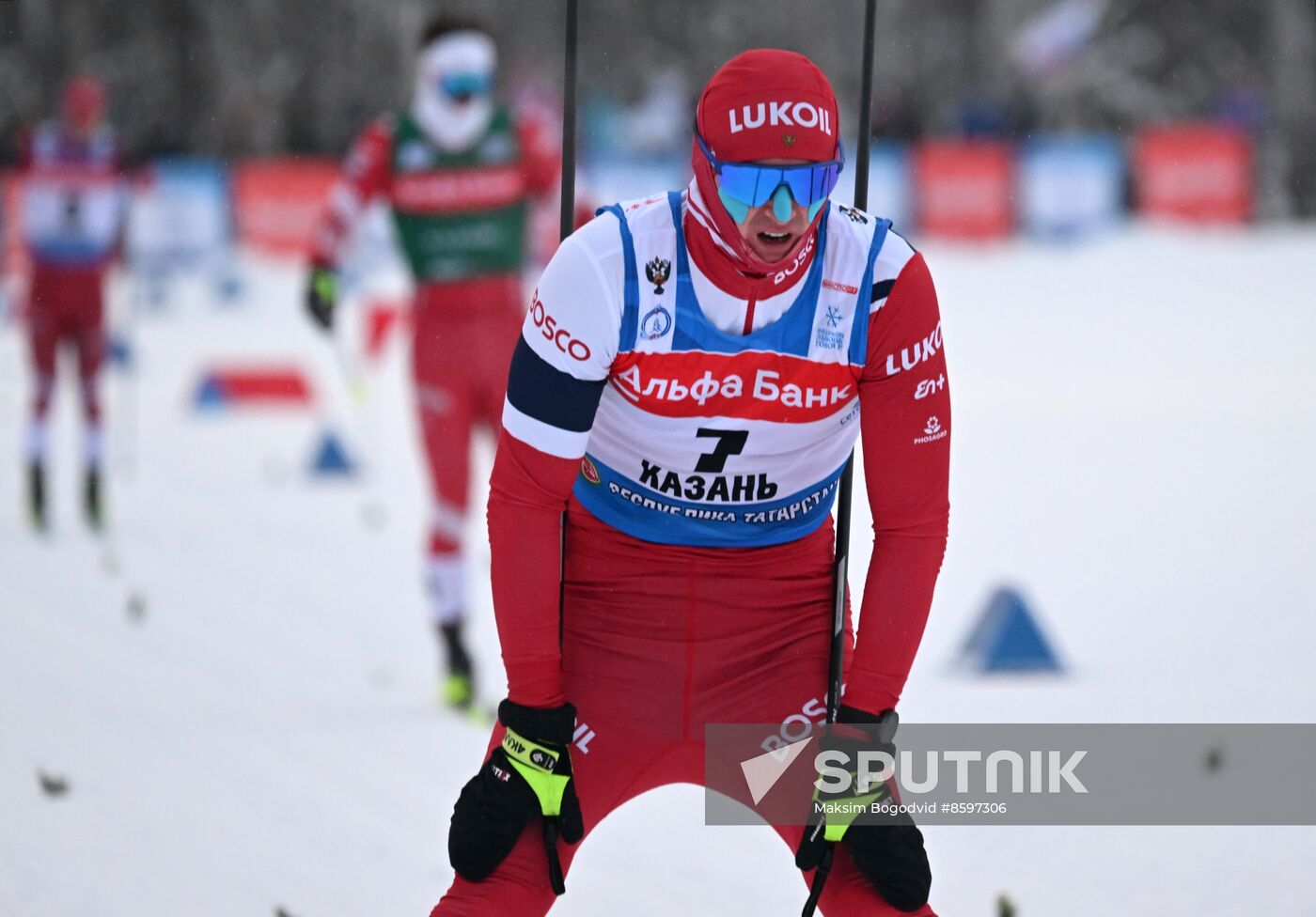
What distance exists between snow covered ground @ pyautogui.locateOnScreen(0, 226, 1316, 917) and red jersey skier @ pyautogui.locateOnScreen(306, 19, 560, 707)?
43.4 inches

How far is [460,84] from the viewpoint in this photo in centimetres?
722

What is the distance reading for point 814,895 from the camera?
Answer: 10.8ft

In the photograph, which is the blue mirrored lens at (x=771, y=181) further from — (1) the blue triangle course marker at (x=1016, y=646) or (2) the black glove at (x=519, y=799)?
(1) the blue triangle course marker at (x=1016, y=646)

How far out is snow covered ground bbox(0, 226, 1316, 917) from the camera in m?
4.81

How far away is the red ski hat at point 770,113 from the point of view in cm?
320

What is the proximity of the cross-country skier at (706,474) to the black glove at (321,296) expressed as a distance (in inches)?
156

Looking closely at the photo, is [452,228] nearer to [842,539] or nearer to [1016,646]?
[1016,646]

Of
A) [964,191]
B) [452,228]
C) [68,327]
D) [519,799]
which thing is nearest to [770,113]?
[519,799]

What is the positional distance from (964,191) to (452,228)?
1758 cm

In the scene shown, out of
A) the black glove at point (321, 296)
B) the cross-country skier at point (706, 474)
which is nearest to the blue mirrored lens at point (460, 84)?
the black glove at point (321, 296)

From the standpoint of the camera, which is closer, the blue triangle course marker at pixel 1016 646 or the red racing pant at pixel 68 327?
the blue triangle course marker at pixel 1016 646

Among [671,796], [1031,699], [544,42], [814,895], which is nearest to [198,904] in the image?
[671,796]

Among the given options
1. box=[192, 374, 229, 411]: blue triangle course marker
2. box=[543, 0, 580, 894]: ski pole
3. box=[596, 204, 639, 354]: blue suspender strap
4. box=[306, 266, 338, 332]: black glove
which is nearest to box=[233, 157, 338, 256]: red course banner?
box=[192, 374, 229, 411]: blue triangle course marker

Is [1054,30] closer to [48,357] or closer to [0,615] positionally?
[48,357]
